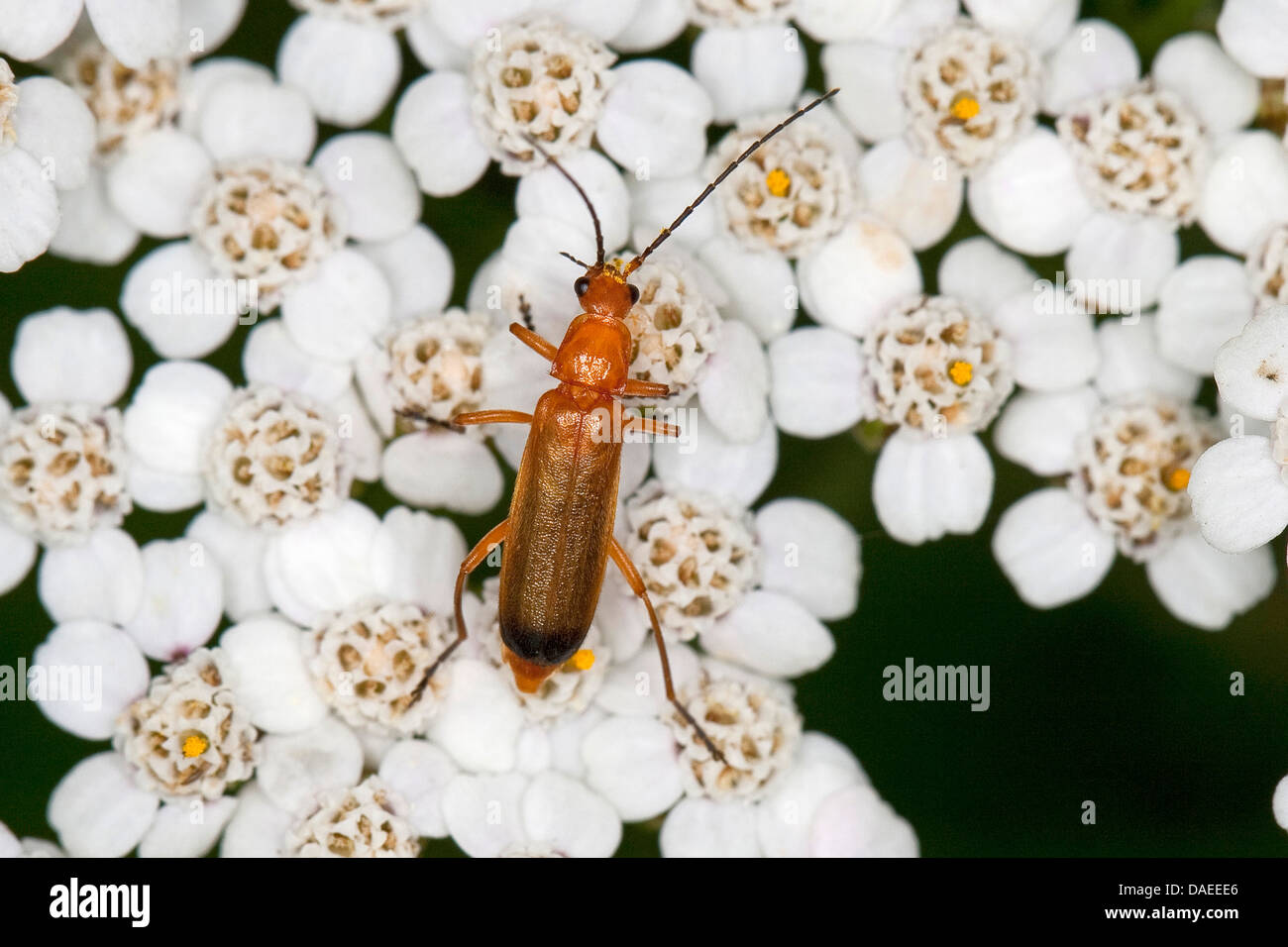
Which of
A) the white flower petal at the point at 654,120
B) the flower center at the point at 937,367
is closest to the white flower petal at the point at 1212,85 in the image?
the flower center at the point at 937,367

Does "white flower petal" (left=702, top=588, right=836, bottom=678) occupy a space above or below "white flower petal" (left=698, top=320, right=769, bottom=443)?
below

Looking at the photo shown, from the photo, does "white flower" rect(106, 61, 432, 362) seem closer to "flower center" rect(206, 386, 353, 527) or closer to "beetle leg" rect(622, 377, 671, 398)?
"flower center" rect(206, 386, 353, 527)

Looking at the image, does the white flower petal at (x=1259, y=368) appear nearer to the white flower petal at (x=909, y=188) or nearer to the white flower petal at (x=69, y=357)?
the white flower petal at (x=909, y=188)

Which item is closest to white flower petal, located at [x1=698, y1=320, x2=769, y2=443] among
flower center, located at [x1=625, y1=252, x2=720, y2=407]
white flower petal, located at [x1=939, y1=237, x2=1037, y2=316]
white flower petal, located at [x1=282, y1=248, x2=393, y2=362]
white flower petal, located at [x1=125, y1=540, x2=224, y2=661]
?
flower center, located at [x1=625, y1=252, x2=720, y2=407]

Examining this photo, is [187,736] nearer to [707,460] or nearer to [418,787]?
[418,787]
